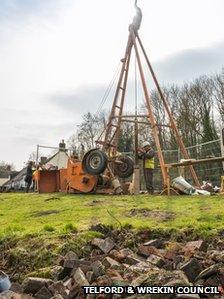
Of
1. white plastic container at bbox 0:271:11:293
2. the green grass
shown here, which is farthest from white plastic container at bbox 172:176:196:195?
white plastic container at bbox 0:271:11:293

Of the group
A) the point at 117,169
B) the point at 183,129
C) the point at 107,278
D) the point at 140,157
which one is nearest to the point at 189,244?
the point at 107,278

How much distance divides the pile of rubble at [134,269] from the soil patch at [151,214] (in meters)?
1.92

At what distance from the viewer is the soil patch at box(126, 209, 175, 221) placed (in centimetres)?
880

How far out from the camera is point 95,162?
54.7 ft

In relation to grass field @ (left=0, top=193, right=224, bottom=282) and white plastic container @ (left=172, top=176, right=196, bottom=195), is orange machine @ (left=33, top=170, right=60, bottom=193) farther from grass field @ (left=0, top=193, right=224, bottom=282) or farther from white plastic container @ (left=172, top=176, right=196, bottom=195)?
grass field @ (left=0, top=193, right=224, bottom=282)

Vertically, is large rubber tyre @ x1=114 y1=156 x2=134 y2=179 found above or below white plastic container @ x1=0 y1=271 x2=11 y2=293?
above

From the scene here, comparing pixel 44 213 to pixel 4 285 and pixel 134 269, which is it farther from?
pixel 134 269

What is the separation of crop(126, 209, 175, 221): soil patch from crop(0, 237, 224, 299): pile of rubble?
1920 millimetres

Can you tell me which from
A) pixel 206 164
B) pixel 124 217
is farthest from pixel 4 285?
pixel 206 164

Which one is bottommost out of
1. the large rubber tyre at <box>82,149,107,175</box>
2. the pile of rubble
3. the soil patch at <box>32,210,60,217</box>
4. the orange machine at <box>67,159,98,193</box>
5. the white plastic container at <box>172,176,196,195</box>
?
the pile of rubble

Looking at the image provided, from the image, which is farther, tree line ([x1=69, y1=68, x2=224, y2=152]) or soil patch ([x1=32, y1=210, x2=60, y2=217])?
tree line ([x1=69, y1=68, x2=224, y2=152])

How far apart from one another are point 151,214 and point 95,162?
7.43 m

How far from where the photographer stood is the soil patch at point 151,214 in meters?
8.80

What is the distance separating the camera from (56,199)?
1470 cm
